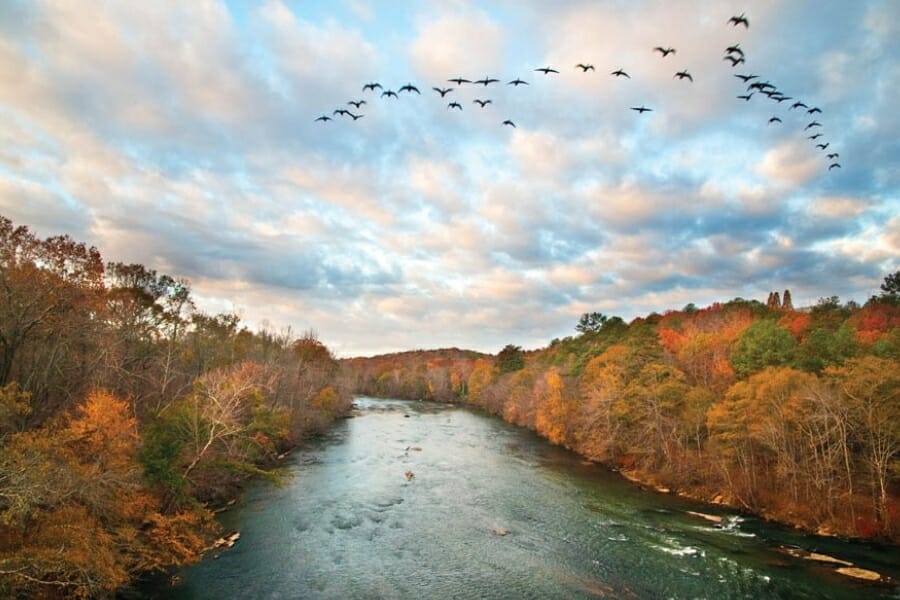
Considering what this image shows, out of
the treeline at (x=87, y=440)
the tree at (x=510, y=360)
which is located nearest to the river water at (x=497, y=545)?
the treeline at (x=87, y=440)

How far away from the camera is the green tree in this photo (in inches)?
1681

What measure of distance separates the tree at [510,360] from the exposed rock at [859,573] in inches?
3713

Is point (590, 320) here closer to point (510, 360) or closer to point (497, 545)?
point (510, 360)

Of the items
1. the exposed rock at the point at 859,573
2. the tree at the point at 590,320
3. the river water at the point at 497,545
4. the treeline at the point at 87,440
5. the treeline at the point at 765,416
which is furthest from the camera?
the tree at the point at 590,320

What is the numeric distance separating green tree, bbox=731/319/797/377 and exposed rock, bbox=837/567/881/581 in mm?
19629

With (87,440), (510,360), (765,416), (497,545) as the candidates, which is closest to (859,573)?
(765,416)

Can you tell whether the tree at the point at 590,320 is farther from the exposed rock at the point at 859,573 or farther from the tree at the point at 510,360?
the exposed rock at the point at 859,573

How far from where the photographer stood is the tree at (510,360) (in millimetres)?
121625

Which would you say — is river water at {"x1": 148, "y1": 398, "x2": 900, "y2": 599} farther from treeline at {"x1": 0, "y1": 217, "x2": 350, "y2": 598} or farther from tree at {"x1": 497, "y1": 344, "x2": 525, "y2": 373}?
tree at {"x1": 497, "y1": 344, "x2": 525, "y2": 373}

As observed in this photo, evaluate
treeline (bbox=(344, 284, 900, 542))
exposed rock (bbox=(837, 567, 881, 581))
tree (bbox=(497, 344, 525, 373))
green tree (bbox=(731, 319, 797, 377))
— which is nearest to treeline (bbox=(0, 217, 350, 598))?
exposed rock (bbox=(837, 567, 881, 581))

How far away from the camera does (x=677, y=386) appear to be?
48.5m

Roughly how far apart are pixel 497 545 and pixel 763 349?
31.3m

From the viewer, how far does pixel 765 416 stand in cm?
3541

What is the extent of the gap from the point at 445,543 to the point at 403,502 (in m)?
9.01
